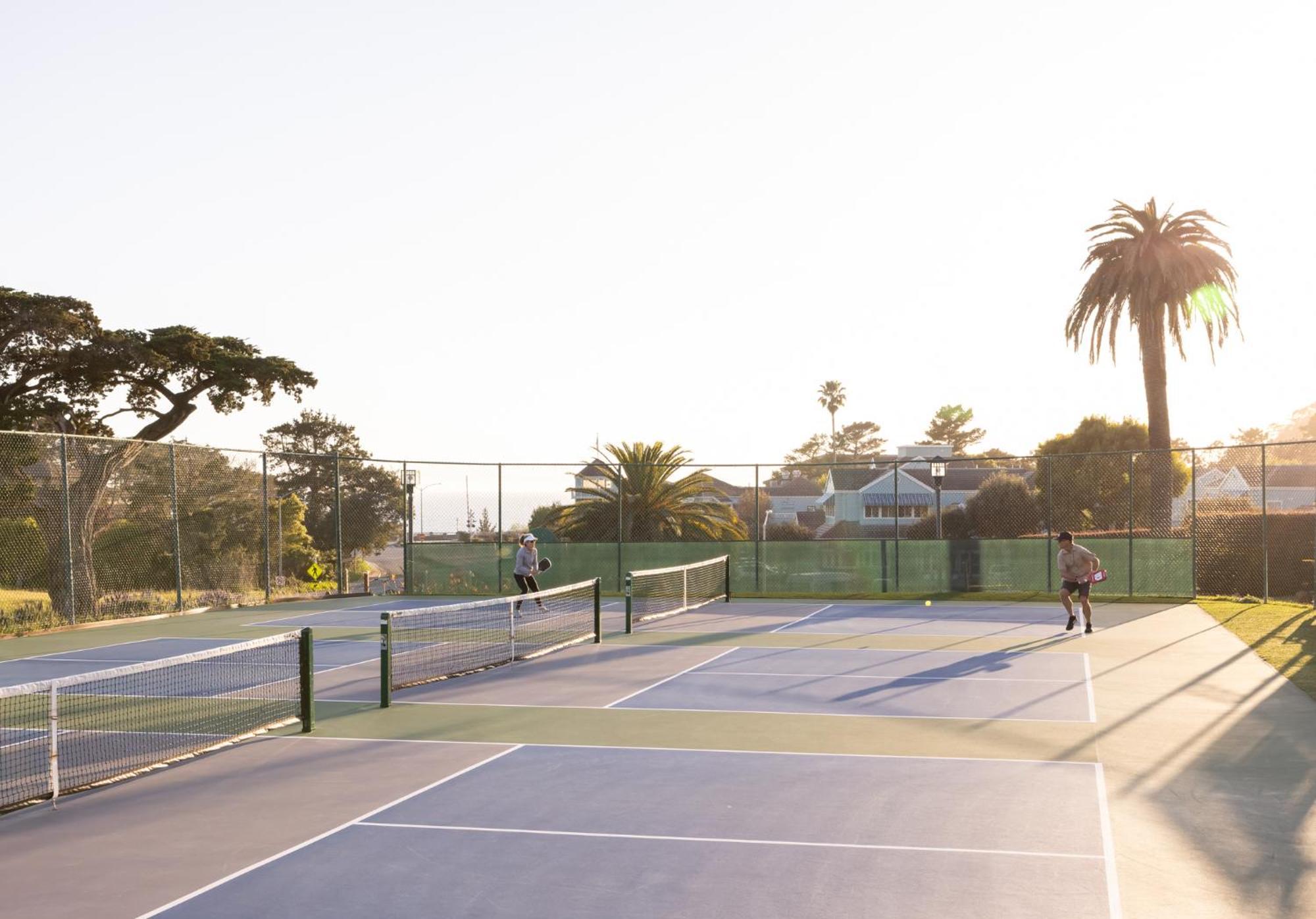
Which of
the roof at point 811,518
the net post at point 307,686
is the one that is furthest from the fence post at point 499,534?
the roof at point 811,518

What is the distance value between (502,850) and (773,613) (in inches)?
697

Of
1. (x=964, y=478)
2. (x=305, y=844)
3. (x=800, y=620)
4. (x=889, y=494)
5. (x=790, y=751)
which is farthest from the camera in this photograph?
(x=964, y=478)

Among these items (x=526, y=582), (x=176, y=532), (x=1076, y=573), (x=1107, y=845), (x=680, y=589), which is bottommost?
(x=1107, y=845)

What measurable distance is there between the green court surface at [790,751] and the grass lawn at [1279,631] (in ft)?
1.20

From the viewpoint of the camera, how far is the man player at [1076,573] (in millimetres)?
19938

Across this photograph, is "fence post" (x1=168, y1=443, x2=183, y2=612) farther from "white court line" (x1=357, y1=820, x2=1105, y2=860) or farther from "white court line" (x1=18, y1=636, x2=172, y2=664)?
"white court line" (x1=357, y1=820, x2=1105, y2=860)

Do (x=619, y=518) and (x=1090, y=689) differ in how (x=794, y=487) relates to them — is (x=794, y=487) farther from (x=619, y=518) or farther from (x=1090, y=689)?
(x=1090, y=689)

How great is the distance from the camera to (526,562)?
23.8m

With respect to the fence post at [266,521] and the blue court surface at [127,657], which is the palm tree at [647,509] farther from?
the blue court surface at [127,657]

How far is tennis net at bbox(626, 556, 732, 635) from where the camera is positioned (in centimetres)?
2467

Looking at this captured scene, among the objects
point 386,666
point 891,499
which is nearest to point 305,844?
point 386,666

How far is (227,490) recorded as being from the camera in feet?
114

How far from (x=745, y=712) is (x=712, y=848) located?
17.1ft

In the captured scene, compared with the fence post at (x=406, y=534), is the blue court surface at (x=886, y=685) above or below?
below
